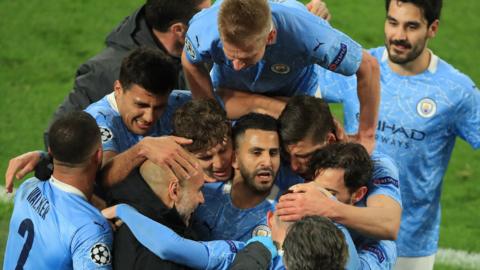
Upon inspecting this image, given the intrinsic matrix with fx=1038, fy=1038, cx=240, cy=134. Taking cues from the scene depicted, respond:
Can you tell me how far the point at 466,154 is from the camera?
11133mm

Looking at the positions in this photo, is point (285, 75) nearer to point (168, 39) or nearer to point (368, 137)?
point (368, 137)

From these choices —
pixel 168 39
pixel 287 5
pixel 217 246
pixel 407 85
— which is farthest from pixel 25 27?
pixel 217 246

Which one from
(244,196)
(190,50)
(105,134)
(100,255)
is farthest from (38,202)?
(190,50)

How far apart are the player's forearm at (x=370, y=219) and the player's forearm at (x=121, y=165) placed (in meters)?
1.10

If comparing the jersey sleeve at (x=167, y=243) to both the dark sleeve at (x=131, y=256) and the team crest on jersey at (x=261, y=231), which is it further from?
the team crest on jersey at (x=261, y=231)

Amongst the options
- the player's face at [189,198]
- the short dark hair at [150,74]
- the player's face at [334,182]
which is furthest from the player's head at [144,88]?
the player's face at [334,182]

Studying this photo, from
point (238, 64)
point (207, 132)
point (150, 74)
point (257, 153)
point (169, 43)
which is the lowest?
point (169, 43)

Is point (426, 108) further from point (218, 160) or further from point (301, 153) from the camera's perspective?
point (218, 160)

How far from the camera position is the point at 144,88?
6.04 metres

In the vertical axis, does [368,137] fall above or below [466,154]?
above

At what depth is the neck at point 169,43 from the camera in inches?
308

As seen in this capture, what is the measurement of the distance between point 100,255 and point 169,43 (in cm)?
291

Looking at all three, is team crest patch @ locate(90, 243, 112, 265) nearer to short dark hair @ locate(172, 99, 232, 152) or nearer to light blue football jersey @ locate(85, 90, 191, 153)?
short dark hair @ locate(172, 99, 232, 152)

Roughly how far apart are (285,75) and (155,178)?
4.62ft
